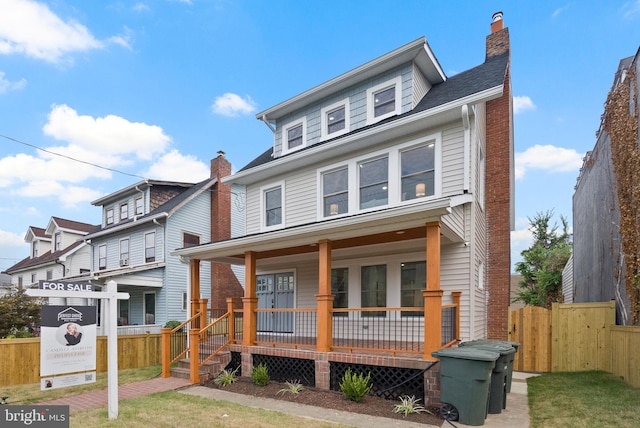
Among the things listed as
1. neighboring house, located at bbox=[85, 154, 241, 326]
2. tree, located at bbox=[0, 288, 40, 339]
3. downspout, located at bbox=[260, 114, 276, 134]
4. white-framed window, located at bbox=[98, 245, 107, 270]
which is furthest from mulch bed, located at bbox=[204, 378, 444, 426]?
white-framed window, located at bbox=[98, 245, 107, 270]

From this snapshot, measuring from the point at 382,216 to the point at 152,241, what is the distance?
13830 millimetres

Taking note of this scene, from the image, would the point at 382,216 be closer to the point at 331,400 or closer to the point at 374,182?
→ the point at 374,182

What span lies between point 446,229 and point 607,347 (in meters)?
5.24

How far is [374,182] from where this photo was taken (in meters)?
9.15

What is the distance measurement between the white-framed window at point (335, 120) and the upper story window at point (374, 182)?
1.56 m

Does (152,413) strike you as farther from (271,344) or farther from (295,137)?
(295,137)

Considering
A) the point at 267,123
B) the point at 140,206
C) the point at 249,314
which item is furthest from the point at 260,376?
the point at 140,206

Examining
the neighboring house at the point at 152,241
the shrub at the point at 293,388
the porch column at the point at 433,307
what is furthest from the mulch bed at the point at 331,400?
the neighboring house at the point at 152,241

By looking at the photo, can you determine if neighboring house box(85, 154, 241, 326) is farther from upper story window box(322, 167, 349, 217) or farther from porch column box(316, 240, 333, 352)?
porch column box(316, 240, 333, 352)

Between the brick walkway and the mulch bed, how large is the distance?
82cm

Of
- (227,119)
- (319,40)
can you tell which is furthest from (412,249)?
(227,119)

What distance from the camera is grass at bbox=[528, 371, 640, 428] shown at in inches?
201

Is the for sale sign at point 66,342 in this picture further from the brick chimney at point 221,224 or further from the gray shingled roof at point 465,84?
the brick chimney at point 221,224

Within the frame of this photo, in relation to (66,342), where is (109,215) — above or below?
above
